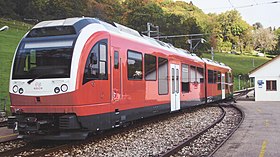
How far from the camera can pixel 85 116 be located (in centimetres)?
982

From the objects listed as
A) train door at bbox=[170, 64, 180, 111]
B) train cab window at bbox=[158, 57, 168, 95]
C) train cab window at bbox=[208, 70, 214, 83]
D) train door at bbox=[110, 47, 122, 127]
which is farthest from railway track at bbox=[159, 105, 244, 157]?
train cab window at bbox=[208, 70, 214, 83]

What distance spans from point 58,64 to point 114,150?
2.68 m

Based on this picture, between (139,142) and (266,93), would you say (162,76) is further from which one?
(266,93)

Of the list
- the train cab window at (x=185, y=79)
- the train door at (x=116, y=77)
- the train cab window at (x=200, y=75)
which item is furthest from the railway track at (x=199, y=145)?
the train cab window at (x=200, y=75)

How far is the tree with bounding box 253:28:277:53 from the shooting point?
384 ft

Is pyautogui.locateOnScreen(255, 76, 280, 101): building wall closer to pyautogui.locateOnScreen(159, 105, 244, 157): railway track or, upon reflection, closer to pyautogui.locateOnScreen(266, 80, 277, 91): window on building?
pyautogui.locateOnScreen(266, 80, 277, 91): window on building

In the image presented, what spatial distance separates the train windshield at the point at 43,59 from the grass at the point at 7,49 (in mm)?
13640

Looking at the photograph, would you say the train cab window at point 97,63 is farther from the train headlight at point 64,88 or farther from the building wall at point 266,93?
the building wall at point 266,93

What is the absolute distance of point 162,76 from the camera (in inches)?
630

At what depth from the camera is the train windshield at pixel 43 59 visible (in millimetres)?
9852

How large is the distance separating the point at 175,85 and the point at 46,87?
909cm

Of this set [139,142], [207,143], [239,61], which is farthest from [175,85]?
[239,61]

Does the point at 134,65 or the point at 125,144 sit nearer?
the point at 125,144

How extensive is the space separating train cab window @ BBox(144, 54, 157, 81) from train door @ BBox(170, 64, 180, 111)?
247 centimetres
